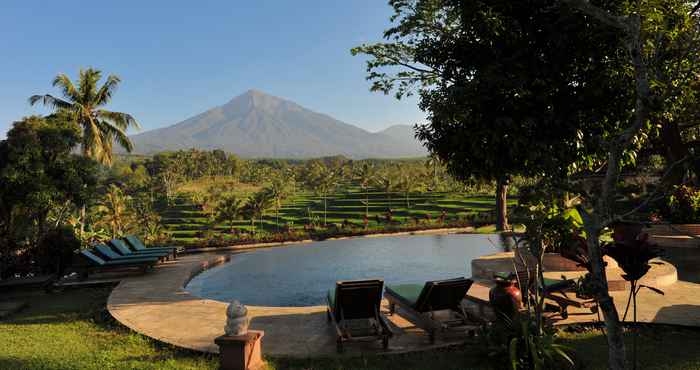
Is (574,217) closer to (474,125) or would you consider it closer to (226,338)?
(474,125)

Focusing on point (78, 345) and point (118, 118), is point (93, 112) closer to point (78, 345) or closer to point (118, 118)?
point (118, 118)

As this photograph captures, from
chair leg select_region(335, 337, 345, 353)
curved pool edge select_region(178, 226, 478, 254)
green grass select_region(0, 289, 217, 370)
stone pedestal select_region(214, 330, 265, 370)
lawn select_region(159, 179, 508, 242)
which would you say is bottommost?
lawn select_region(159, 179, 508, 242)

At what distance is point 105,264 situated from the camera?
1179 centimetres

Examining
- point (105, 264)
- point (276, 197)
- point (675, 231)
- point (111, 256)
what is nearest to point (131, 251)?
point (111, 256)

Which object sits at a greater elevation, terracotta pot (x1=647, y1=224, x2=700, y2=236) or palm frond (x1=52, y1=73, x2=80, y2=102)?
palm frond (x1=52, y1=73, x2=80, y2=102)

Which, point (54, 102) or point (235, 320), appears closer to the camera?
point (235, 320)

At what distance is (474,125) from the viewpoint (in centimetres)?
733

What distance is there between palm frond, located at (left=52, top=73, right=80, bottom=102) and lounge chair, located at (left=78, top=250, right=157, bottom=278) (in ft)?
50.4

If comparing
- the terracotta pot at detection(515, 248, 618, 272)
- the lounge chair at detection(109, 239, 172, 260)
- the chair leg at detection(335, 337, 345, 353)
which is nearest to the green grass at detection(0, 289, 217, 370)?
the chair leg at detection(335, 337, 345, 353)

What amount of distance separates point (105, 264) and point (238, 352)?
28.6 feet

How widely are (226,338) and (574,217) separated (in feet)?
27.1

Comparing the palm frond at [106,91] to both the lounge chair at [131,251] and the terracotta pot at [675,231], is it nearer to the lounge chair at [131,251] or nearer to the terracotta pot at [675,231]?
the lounge chair at [131,251]

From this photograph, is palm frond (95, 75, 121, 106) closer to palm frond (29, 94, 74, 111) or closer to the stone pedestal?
palm frond (29, 94, 74, 111)

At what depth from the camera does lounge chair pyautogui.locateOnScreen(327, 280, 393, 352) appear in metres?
5.89
